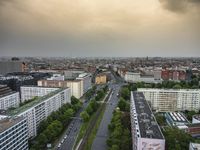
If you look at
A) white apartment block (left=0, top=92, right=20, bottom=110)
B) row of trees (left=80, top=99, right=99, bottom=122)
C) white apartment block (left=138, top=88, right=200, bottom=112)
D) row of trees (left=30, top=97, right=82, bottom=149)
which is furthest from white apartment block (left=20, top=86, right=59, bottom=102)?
white apartment block (left=138, top=88, right=200, bottom=112)

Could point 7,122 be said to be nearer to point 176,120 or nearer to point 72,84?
point 176,120

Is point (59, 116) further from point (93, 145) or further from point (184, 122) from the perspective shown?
point (184, 122)

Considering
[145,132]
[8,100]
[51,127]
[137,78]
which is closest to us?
[145,132]

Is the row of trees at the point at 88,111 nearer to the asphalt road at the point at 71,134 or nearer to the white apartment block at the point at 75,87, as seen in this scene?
the asphalt road at the point at 71,134

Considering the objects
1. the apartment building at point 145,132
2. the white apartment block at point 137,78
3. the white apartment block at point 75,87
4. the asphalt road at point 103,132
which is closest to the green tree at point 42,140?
the asphalt road at point 103,132

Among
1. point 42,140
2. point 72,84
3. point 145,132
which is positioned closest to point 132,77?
point 72,84

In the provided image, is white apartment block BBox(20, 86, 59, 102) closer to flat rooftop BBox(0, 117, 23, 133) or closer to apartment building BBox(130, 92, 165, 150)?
flat rooftop BBox(0, 117, 23, 133)
